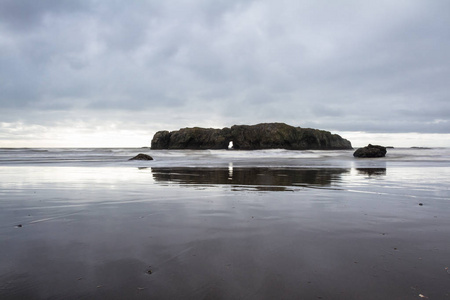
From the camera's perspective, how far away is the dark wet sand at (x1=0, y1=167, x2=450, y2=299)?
2.49 m

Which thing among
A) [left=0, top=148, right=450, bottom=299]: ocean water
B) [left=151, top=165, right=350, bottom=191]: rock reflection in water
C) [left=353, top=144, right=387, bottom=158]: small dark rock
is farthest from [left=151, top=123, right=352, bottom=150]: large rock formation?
[left=0, top=148, right=450, bottom=299]: ocean water

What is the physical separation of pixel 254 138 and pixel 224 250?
3460 inches

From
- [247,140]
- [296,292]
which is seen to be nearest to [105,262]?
[296,292]

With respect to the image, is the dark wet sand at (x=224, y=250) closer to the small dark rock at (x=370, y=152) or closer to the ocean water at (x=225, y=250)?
the ocean water at (x=225, y=250)

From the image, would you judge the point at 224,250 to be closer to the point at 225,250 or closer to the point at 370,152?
the point at 225,250

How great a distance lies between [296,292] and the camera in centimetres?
243

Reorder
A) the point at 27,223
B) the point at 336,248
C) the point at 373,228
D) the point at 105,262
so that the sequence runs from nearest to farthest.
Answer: the point at 105,262 < the point at 336,248 < the point at 373,228 < the point at 27,223

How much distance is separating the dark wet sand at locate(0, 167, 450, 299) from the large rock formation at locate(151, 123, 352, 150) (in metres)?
82.2

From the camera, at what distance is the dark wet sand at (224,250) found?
249 cm

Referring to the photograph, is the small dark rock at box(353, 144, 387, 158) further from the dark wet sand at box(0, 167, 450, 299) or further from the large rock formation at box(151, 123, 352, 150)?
the large rock formation at box(151, 123, 352, 150)

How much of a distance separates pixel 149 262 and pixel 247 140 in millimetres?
87593

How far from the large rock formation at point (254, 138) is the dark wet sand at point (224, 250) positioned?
8224 centimetres

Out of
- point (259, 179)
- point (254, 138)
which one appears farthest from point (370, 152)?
point (254, 138)

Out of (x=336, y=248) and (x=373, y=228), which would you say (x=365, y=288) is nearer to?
(x=336, y=248)
